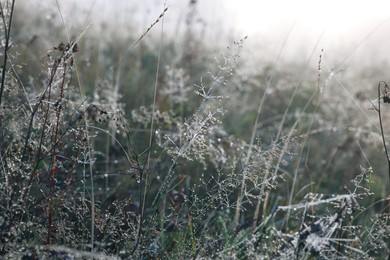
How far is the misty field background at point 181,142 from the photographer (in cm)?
180

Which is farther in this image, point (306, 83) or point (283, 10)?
point (306, 83)

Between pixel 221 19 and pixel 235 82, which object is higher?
pixel 221 19

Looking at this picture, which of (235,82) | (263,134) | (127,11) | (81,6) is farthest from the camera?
(127,11)

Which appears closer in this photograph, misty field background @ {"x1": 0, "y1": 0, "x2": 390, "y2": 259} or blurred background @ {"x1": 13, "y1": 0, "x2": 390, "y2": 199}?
misty field background @ {"x1": 0, "y1": 0, "x2": 390, "y2": 259}

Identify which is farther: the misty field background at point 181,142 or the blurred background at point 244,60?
the blurred background at point 244,60

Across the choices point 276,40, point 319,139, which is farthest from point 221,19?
point 319,139

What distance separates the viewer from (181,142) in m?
2.27

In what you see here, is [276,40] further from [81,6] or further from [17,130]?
[17,130]

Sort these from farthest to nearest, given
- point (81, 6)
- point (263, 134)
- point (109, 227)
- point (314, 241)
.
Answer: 1. point (81, 6)
2. point (263, 134)
3. point (109, 227)
4. point (314, 241)

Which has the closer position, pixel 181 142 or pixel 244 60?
pixel 181 142

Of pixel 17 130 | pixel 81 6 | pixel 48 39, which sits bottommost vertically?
pixel 17 130

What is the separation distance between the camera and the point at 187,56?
4.39m

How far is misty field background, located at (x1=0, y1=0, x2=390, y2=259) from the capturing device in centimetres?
180

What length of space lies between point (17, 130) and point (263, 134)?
2.12 m
